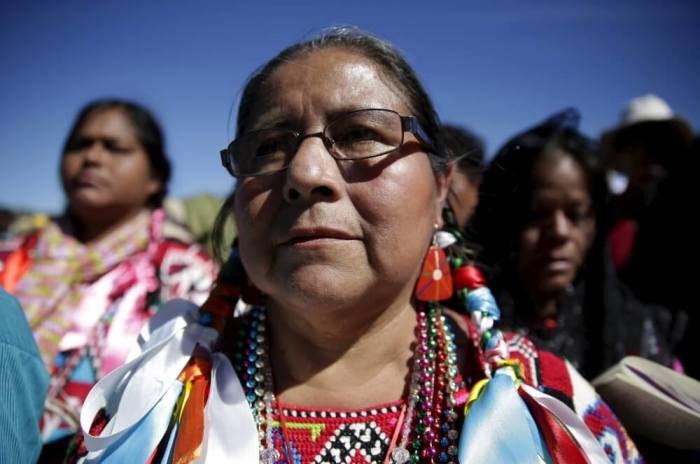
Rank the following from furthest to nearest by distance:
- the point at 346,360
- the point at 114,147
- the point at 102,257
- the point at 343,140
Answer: the point at 114,147 < the point at 102,257 < the point at 346,360 < the point at 343,140

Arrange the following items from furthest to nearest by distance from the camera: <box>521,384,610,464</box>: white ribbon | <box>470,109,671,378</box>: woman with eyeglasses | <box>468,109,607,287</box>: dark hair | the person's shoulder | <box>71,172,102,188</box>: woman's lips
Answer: <box>71,172,102,188</box>: woman's lips < <box>470,109,671,378</box>: woman with eyeglasses < <box>468,109,607,287</box>: dark hair < the person's shoulder < <box>521,384,610,464</box>: white ribbon

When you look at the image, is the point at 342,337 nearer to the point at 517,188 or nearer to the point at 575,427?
the point at 575,427

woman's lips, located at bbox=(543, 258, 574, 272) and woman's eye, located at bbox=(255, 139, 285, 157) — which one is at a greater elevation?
woman's eye, located at bbox=(255, 139, 285, 157)

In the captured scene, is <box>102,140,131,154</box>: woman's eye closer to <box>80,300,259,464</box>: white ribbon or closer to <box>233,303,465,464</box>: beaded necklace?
<box>80,300,259,464</box>: white ribbon

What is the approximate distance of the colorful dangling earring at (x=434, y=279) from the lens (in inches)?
59.6

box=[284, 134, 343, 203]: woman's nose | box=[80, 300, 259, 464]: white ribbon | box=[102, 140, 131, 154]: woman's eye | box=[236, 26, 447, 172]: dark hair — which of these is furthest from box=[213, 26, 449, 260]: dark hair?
box=[102, 140, 131, 154]: woman's eye

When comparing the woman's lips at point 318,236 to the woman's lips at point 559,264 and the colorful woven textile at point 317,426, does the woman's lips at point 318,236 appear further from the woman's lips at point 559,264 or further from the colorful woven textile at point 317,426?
the woman's lips at point 559,264

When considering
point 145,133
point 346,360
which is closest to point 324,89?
point 346,360

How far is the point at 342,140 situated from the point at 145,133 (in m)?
2.68

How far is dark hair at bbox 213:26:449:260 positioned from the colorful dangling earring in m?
0.28

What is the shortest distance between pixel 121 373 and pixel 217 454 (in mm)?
402

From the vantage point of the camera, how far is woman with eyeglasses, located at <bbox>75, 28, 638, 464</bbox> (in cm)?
126

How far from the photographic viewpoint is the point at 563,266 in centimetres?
243

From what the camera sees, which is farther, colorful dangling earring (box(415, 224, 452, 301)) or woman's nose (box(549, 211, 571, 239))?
woman's nose (box(549, 211, 571, 239))
